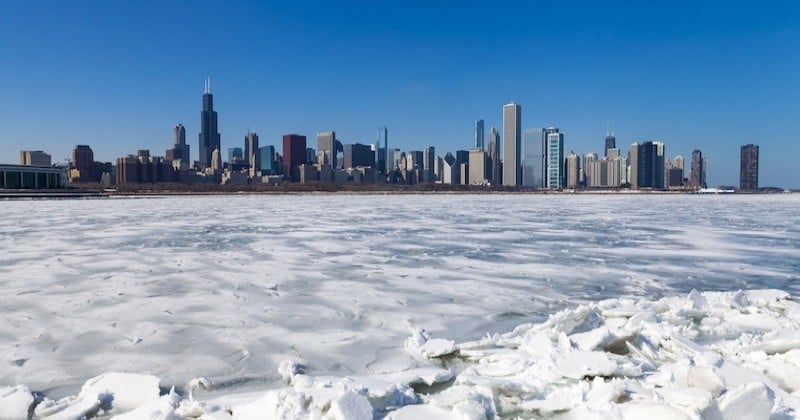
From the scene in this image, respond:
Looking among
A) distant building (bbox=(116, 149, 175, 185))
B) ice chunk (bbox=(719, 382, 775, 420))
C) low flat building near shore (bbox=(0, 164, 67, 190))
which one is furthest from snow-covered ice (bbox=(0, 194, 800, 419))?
distant building (bbox=(116, 149, 175, 185))

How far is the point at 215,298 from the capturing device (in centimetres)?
659

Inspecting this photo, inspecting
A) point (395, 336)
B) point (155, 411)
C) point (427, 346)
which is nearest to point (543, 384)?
point (427, 346)

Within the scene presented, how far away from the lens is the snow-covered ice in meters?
3.41

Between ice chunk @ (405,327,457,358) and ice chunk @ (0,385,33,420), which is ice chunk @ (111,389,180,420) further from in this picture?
ice chunk @ (405,327,457,358)

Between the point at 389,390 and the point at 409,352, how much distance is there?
1.09 metres

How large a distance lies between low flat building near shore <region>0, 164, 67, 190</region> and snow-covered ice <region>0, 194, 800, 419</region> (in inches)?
2823

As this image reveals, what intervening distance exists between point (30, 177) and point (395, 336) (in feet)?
271

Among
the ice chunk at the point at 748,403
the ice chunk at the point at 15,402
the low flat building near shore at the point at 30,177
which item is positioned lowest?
the ice chunk at the point at 15,402

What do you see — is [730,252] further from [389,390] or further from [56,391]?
[56,391]

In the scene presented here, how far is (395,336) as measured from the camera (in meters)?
5.11

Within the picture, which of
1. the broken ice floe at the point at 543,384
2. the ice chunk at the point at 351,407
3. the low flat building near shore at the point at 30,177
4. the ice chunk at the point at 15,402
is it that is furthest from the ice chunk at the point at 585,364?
the low flat building near shore at the point at 30,177

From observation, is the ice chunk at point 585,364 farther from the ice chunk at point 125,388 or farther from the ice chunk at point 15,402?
the ice chunk at point 15,402

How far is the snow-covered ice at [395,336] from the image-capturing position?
3.41 m

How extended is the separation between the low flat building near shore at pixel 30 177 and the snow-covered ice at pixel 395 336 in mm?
71712
